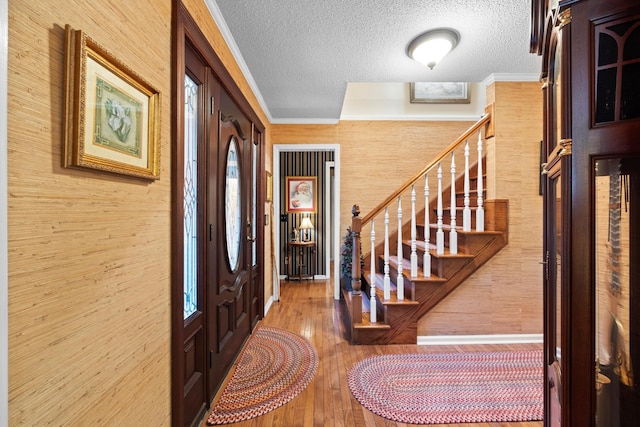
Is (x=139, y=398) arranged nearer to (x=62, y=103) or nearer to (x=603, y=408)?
(x=62, y=103)

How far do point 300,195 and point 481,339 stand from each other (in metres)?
3.44

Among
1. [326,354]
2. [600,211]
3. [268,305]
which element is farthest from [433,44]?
[268,305]

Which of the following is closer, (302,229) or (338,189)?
(338,189)

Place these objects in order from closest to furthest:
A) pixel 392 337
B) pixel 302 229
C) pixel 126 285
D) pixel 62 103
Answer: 1. pixel 62 103
2. pixel 126 285
3. pixel 392 337
4. pixel 302 229

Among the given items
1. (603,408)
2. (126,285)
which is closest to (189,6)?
(126,285)

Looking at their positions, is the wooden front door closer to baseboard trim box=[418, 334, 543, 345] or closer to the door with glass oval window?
the door with glass oval window

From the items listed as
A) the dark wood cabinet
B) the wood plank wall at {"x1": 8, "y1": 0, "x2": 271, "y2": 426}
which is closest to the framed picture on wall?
the wood plank wall at {"x1": 8, "y1": 0, "x2": 271, "y2": 426}

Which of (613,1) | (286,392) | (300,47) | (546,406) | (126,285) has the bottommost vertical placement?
(286,392)

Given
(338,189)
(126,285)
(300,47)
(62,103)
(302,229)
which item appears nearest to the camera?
(62,103)

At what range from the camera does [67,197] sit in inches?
29.5

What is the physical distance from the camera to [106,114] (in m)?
0.84

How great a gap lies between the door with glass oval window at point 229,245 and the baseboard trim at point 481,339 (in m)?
1.64

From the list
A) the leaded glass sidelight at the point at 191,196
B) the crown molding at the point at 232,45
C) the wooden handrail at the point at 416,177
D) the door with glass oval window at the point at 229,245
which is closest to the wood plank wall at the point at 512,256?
the wooden handrail at the point at 416,177

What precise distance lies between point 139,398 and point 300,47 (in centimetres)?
227
